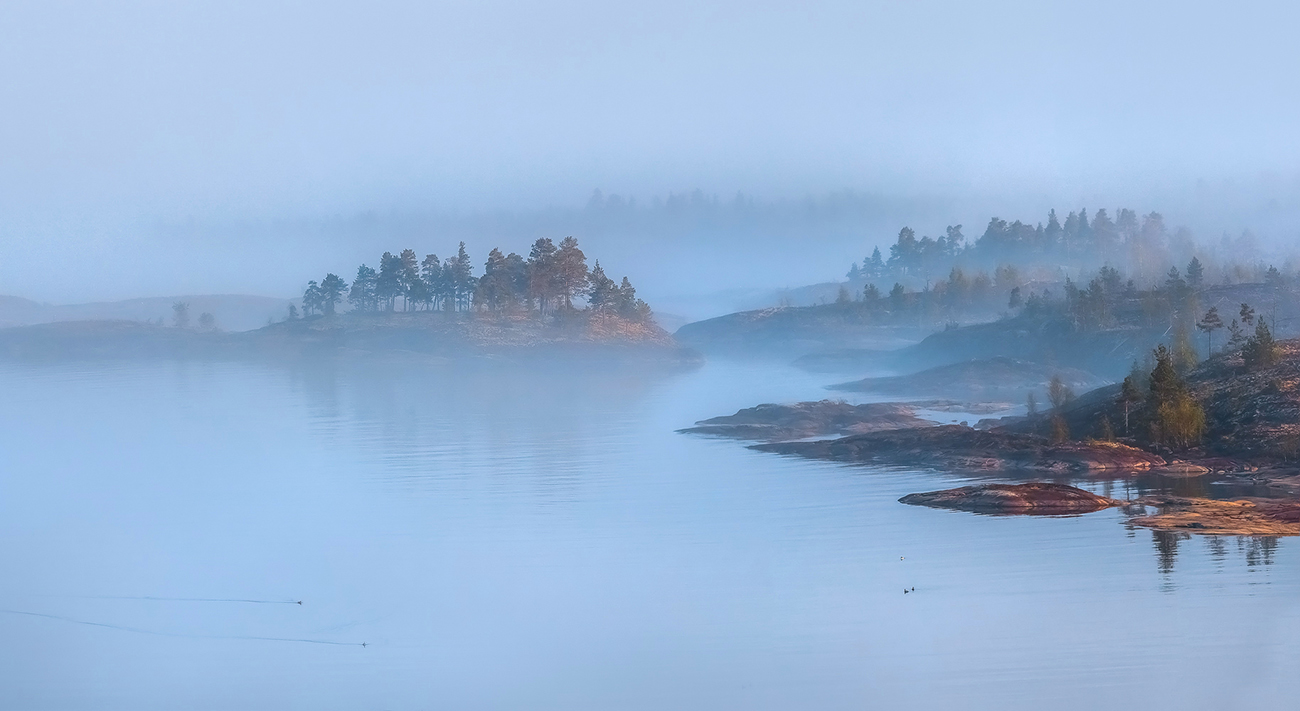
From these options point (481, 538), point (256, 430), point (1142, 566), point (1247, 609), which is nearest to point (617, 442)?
point (256, 430)

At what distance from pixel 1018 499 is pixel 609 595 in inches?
872

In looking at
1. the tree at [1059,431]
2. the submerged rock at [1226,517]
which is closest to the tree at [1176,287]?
the tree at [1059,431]

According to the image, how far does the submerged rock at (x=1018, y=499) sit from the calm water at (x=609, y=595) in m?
1.93

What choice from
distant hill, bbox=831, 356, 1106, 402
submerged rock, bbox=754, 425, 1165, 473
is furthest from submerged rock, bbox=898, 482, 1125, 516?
distant hill, bbox=831, 356, 1106, 402

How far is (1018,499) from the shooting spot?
189 ft

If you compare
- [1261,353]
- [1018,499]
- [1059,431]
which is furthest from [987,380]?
[1018,499]

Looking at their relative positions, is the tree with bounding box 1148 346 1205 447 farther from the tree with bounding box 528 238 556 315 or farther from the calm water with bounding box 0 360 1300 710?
the tree with bounding box 528 238 556 315

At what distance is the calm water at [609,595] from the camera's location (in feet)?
113

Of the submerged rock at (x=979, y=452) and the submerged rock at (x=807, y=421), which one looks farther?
the submerged rock at (x=807, y=421)

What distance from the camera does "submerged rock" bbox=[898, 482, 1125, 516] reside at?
56.9 metres

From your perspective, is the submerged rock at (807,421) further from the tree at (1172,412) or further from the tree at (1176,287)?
the tree at (1176,287)

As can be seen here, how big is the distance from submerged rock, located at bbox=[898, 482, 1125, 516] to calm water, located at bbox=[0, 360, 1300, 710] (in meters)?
1.93

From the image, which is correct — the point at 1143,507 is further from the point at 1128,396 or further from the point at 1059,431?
the point at 1128,396

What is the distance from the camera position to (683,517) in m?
60.7
